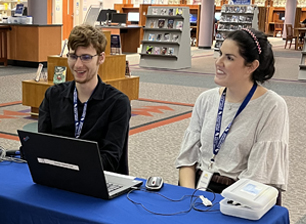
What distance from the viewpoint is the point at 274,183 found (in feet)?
7.30

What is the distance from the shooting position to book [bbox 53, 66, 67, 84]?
594cm

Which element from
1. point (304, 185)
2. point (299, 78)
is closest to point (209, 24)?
point (299, 78)

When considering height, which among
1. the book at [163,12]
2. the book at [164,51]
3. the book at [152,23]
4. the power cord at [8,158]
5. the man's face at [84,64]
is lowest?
the book at [164,51]

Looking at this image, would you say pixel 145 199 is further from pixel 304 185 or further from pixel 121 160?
pixel 304 185

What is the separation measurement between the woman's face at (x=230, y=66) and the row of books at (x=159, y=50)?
34.1 ft

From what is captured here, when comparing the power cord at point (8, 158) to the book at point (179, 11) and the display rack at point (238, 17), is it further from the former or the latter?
the display rack at point (238, 17)

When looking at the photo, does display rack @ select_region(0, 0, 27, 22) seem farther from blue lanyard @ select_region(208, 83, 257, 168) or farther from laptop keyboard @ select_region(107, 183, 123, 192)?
laptop keyboard @ select_region(107, 183, 123, 192)

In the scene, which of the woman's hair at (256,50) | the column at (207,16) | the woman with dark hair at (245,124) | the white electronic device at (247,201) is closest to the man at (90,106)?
the woman with dark hair at (245,124)

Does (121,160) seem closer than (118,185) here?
No

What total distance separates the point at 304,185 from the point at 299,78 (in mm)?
7774

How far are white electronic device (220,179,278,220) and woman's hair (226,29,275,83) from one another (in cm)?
74

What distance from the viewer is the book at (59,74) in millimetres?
5936

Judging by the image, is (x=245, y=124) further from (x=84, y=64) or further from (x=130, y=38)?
(x=130, y=38)

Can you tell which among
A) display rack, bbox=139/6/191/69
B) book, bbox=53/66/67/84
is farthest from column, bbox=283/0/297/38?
book, bbox=53/66/67/84
